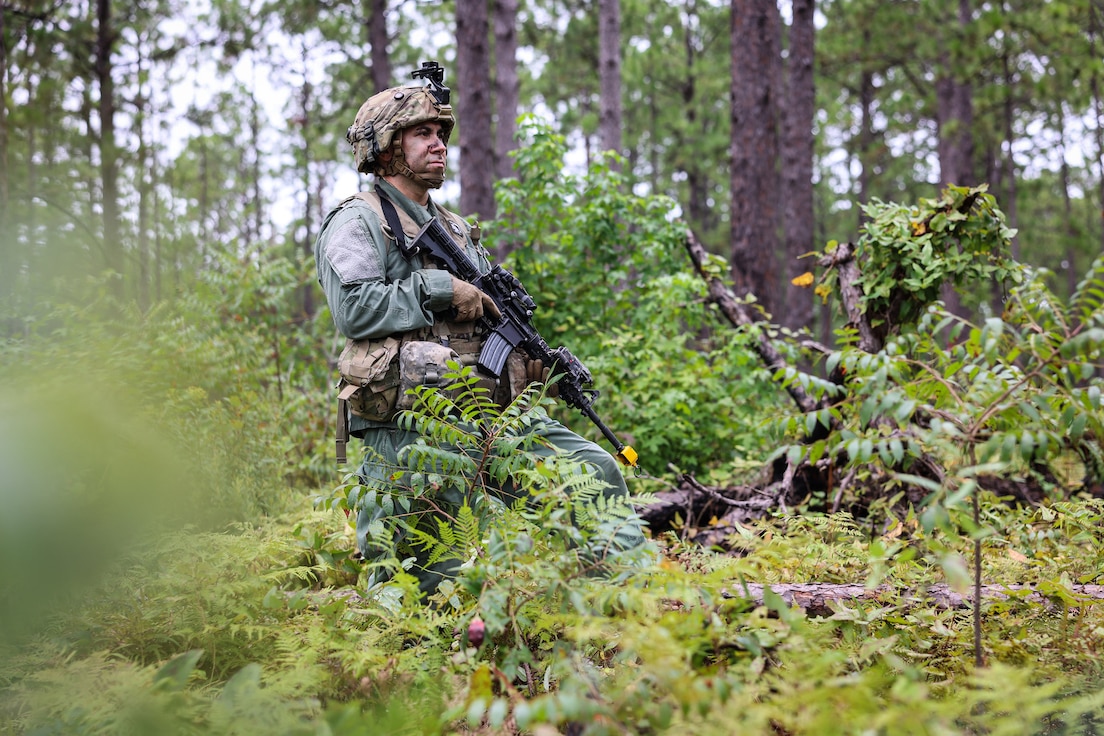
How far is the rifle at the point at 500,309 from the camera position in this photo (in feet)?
11.6

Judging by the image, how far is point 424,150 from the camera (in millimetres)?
3537

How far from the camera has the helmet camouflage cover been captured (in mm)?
3479

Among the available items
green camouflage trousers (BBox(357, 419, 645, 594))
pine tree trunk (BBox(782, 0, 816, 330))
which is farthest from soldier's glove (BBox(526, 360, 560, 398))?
pine tree trunk (BBox(782, 0, 816, 330))

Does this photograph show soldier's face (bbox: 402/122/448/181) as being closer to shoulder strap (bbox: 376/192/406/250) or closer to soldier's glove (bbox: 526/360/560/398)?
shoulder strap (bbox: 376/192/406/250)

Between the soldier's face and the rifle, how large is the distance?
0.22 meters

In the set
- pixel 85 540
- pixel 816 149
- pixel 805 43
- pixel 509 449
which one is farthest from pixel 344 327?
pixel 816 149

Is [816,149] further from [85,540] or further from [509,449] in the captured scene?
[85,540]

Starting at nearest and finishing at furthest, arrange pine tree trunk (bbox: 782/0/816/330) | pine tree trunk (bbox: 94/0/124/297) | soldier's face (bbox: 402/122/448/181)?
1. soldier's face (bbox: 402/122/448/181)
2. pine tree trunk (bbox: 782/0/816/330)
3. pine tree trunk (bbox: 94/0/124/297)

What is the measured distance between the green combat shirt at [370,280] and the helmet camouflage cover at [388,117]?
0.24 m

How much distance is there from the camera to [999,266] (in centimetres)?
452

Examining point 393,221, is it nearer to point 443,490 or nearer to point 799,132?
point 443,490

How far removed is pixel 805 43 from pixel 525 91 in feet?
42.0

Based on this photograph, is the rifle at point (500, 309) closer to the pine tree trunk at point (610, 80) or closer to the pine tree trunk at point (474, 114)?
the pine tree trunk at point (474, 114)

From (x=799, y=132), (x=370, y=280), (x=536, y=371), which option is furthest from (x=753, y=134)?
(x=370, y=280)
